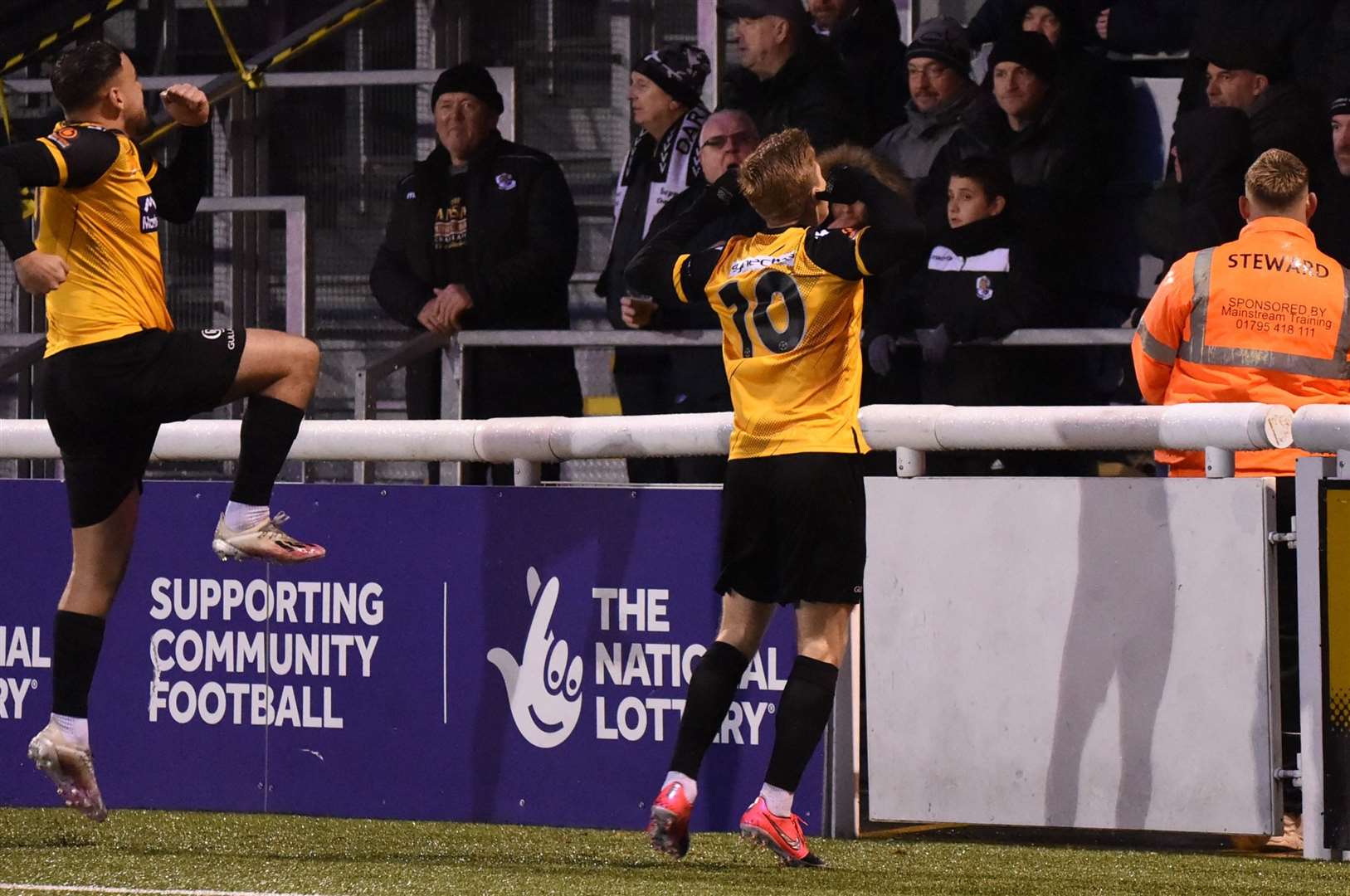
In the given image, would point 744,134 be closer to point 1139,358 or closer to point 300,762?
point 1139,358

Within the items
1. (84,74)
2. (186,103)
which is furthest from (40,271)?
(186,103)

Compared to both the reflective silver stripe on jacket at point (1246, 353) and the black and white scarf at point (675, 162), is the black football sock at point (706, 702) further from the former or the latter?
the black and white scarf at point (675, 162)

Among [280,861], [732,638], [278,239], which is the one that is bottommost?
[280,861]

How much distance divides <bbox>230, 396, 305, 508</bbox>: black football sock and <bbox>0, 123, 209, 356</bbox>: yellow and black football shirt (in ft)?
1.14

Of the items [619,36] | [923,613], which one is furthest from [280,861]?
[619,36]

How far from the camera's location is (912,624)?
20.5 ft

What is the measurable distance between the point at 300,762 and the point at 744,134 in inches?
110

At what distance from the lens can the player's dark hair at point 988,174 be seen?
7.96 m

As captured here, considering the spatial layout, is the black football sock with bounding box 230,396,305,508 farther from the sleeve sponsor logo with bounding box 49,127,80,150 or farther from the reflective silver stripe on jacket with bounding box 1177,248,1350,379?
the reflective silver stripe on jacket with bounding box 1177,248,1350,379

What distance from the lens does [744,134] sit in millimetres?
8102

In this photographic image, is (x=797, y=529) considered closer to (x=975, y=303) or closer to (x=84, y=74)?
(x=84, y=74)

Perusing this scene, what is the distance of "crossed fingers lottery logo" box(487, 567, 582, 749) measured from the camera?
6.49 m

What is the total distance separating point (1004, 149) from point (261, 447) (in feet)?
11.0

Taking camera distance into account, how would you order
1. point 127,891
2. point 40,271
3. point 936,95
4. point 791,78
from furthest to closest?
point 791,78
point 936,95
point 40,271
point 127,891
